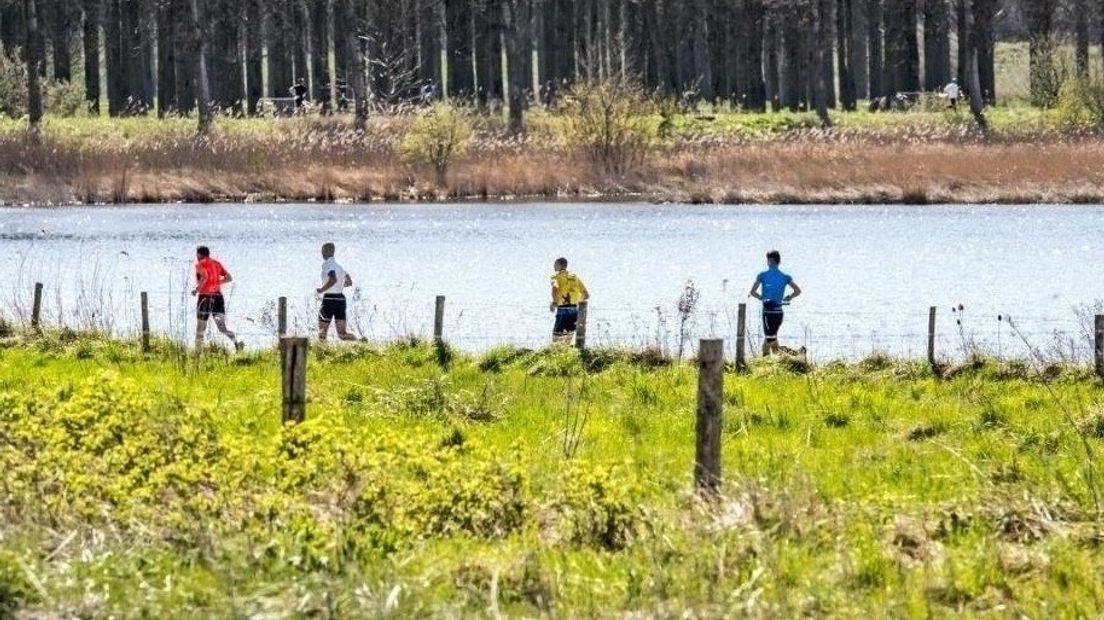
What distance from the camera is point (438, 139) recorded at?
5547 centimetres

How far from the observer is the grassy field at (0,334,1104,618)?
10406mm

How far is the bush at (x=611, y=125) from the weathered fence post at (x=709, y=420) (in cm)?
4286

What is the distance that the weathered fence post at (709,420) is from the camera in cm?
1278

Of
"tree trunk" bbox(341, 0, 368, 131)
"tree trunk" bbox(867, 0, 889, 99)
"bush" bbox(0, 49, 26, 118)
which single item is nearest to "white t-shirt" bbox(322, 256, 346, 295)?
"tree trunk" bbox(341, 0, 368, 131)

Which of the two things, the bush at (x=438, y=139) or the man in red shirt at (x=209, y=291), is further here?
the bush at (x=438, y=139)

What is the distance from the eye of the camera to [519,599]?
Answer: 10.7 meters

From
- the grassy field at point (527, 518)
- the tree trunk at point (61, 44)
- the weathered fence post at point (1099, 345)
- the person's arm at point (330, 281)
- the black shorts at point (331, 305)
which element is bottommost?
the grassy field at point (527, 518)

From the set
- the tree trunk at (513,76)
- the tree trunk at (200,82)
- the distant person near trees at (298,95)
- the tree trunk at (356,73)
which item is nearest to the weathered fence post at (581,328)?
the tree trunk at (200,82)

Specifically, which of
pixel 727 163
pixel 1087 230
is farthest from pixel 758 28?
pixel 1087 230

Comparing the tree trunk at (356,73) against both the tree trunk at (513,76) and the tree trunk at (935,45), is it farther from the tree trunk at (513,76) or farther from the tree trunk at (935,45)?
the tree trunk at (935,45)

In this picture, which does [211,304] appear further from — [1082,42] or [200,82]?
[1082,42]

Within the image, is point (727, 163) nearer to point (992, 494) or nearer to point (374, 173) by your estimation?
point (374, 173)

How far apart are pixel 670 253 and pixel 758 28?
52250 mm

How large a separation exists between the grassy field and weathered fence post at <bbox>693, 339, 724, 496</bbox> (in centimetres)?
18
